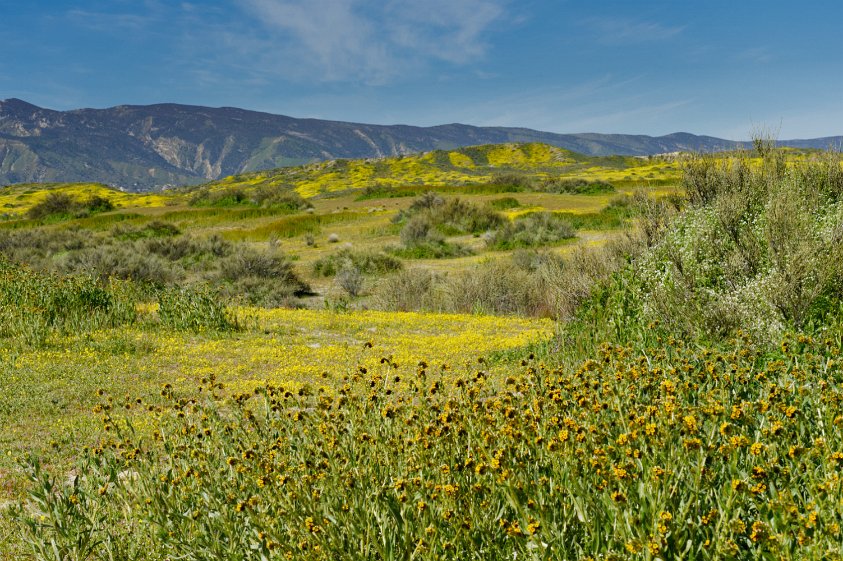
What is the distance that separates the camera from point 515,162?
94438 mm

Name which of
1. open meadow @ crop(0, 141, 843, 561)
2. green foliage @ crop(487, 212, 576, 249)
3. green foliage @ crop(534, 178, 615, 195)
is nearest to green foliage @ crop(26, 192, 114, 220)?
open meadow @ crop(0, 141, 843, 561)

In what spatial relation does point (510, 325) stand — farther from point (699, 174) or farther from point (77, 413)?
point (77, 413)

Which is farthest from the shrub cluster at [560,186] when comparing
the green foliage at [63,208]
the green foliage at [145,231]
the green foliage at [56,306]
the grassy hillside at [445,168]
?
the green foliage at [56,306]

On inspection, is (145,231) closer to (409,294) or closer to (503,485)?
(409,294)

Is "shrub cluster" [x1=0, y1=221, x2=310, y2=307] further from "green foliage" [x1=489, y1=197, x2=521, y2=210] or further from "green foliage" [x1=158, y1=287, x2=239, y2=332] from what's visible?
"green foliage" [x1=489, y1=197, x2=521, y2=210]

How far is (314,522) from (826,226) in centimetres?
708

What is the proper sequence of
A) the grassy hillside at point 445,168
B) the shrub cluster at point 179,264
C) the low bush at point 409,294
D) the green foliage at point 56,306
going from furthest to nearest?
the grassy hillside at point 445,168, the shrub cluster at point 179,264, the low bush at point 409,294, the green foliage at point 56,306

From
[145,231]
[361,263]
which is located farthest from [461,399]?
[145,231]

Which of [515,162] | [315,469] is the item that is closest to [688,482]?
[315,469]

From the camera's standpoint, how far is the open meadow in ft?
7.59

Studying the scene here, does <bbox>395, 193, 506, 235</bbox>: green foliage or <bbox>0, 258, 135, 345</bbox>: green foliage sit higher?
<bbox>395, 193, 506, 235</bbox>: green foliage

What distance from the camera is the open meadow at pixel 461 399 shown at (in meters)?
2.31

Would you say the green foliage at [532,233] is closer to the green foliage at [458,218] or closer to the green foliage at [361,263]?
the green foliage at [458,218]

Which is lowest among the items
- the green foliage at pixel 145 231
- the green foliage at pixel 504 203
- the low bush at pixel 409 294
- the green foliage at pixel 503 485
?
the low bush at pixel 409 294
